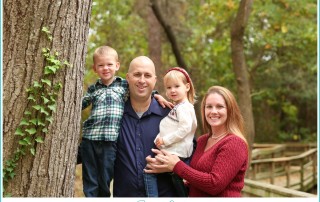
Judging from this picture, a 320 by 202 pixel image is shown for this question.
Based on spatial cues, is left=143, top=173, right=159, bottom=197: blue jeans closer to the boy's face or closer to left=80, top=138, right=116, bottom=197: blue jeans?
left=80, top=138, right=116, bottom=197: blue jeans

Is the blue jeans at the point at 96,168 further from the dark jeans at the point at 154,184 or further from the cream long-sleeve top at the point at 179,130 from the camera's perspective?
the cream long-sleeve top at the point at 179,130

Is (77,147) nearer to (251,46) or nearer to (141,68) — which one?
(141,68)

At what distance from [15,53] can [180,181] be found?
1.48 meters

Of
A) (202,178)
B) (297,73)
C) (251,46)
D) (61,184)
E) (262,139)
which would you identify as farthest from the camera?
(262,139)

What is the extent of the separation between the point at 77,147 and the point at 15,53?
807 millimetres

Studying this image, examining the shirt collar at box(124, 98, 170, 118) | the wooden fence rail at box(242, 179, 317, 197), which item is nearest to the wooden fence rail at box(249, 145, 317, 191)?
the wooden fence rail at box(242, 179, 317, 197)

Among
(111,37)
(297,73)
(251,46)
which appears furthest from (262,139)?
(111,37)

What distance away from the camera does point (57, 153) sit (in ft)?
11.3

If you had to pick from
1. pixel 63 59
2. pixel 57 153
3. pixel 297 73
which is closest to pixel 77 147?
pixel 57 153

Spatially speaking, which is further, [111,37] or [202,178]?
[111,37]

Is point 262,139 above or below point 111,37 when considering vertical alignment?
below

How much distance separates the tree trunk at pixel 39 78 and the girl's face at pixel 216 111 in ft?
3.10

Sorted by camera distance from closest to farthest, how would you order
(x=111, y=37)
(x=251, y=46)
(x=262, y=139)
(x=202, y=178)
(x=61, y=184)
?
1. (x=202, y=178)
2. (x=61, y=184)
3. (x=111, y=37)
4. (x=251, y=46)
5. (x=262, y=139)

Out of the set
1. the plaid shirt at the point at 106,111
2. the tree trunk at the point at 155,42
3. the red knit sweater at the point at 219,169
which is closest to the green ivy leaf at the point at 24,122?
the plaid shirt at the point at 106,111
